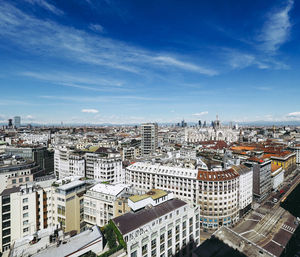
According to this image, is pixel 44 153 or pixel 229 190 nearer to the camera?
pixel 229 190

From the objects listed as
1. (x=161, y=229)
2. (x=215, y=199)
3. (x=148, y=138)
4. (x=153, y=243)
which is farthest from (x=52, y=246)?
(x=148, y=138)

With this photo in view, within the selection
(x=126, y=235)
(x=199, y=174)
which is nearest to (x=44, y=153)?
(x=199, y=174)

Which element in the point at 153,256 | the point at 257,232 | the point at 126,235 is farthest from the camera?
the point at 257,232

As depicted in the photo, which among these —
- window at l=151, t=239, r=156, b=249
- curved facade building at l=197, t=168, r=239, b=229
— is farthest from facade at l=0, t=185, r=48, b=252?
curved facade building at l=197, t=168, r=239, b=229

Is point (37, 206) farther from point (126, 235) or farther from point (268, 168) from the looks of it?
point (268, 168)

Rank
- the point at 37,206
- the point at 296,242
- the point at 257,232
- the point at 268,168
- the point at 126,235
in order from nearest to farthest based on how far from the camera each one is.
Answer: the point at 126,235
the point at 37,206
the point at 296,242
the point at 257,232
the point at 268,168

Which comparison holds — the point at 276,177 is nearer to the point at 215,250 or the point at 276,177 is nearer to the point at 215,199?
the point at 215,199
